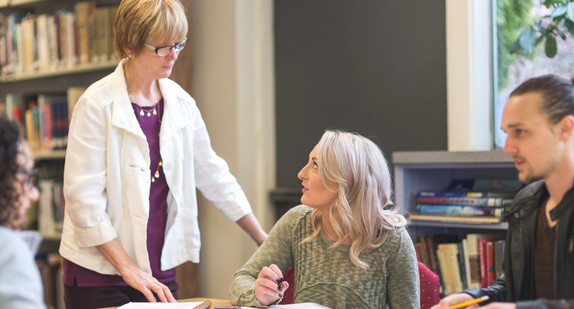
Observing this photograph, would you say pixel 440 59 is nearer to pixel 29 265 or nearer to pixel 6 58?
pixel 29 265

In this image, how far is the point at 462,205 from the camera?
2.74m

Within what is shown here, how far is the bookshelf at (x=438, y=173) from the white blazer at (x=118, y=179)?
99cm

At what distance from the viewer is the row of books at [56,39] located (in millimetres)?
3762

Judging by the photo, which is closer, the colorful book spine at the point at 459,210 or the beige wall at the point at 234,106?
the colorful book spine at the point at 459,210

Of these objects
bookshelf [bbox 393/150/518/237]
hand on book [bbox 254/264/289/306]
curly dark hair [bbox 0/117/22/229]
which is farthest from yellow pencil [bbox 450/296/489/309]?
bookshelf [bbox 393/150/518/237]

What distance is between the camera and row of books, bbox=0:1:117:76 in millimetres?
3762

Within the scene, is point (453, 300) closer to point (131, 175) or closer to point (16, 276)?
point (16, 276)

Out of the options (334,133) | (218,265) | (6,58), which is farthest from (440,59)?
(6,58)

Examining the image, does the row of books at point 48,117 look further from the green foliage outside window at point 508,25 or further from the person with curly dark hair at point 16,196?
the person with curly dark hair at point 16,196

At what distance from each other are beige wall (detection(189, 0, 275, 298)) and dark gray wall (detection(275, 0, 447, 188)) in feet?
0.33

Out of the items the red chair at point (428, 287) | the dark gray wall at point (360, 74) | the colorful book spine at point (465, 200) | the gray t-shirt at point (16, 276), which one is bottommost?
the red chair at point (428, 287)

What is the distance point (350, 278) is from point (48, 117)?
271 centimetres

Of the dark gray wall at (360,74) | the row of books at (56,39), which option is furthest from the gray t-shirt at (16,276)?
the row of books at (56,39)

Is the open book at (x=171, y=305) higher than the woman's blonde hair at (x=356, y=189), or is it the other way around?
the woman's blonde hair at (x=356, y=189)
